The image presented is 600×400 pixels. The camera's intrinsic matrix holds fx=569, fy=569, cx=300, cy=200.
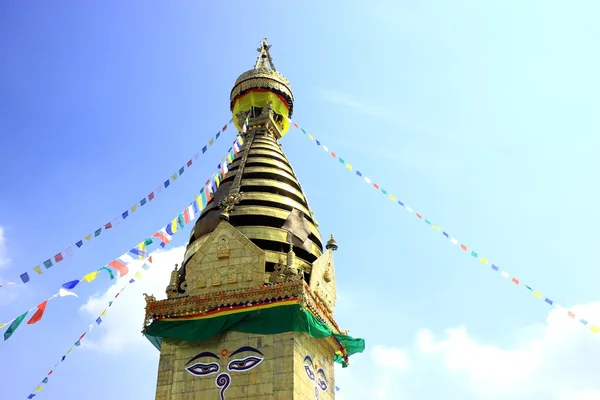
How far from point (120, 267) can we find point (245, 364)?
14.3 ft

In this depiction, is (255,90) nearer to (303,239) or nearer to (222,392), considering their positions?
(303,239)

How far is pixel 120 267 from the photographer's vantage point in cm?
1516

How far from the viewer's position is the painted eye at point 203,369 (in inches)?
545

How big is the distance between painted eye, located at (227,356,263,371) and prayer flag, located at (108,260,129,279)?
389cm

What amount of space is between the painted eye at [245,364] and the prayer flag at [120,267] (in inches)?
153

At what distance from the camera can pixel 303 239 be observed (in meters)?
17.1

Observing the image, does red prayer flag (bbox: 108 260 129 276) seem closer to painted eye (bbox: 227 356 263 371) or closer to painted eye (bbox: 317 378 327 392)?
painted eye (bbox: 227 356 263 371)

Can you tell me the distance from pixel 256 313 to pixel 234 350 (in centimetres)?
103

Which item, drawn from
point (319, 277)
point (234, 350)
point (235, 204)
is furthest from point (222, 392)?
point (235, 204)

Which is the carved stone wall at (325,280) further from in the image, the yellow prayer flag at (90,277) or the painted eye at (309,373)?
the yellow prayer flag at (90,277)

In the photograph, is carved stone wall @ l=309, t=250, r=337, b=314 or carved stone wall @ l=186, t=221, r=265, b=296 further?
carved stone wall @ l=309, t=250, r=337, b=314

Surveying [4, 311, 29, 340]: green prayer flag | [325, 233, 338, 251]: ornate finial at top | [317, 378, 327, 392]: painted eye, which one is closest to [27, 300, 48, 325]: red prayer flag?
[4, 311, 29, 340]: green prayer flag

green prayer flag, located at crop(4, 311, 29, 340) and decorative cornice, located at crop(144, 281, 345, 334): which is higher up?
decorative cornice, located at crop(144, 281, 345, 334)

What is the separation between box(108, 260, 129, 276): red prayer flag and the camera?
15042mm
